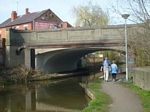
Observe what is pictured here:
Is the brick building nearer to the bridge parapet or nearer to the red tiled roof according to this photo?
the red tiled roof

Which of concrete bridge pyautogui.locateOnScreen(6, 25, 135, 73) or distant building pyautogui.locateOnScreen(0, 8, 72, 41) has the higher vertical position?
distant building pyautogui.locateOnScreen(0, 8, 72, 41)

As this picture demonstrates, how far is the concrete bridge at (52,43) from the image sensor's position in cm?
3209

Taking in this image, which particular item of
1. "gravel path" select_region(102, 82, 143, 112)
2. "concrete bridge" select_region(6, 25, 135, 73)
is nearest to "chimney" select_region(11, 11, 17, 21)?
"concrete bridge" select_region(6, 25, 135, 73)

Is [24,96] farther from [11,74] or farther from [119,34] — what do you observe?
[119,34]

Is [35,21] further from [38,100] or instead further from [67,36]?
[38,100]

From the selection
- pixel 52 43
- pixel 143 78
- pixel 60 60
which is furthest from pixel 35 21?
pixel 143 78

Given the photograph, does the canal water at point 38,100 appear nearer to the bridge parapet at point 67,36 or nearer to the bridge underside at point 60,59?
the bridge parapet at point 67,36

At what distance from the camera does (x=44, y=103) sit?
2042 cm

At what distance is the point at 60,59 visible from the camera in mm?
42094

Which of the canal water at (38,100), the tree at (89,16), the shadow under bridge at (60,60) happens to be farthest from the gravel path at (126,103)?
the tree at (89,16)

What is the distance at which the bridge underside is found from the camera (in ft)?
120

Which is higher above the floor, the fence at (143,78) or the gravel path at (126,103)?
the fence at (143,78)

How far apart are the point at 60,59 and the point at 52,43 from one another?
7397mm

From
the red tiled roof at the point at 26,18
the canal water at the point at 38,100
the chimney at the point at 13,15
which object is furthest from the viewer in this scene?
the chimney at the point at 13,15
